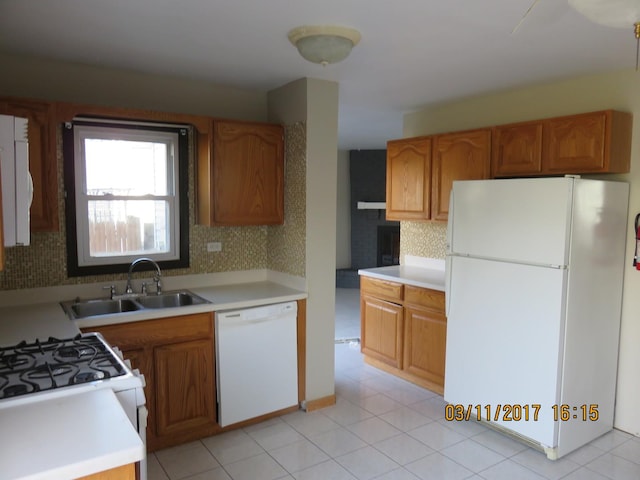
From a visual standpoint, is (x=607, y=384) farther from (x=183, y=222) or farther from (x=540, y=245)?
(x=183, y=222)

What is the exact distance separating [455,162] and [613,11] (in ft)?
7.88

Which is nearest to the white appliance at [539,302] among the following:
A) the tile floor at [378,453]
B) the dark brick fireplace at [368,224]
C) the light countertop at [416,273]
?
the tile floor at [378,453]

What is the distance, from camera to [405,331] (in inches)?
154

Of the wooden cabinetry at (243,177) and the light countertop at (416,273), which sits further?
the light countertop at (416,273)

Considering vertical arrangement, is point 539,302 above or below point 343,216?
below

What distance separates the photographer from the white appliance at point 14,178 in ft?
5.32

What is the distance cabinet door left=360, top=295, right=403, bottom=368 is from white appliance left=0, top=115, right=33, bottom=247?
289 cm

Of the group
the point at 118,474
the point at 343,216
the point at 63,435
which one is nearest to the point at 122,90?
the point at 63,435

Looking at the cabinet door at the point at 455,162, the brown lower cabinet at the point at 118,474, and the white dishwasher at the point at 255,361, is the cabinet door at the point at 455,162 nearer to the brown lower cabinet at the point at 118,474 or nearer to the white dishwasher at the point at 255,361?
the white dishwasher at the point at 255,361

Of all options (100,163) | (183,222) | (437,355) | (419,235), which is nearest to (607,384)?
(437,355)

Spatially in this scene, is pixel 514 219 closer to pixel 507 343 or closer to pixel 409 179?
pixel 507 343

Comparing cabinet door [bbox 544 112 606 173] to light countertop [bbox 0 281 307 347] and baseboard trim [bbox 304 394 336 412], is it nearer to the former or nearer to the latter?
light countertop [bbox 0 281 307 347]

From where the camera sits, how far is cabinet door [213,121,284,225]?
10.7 feet

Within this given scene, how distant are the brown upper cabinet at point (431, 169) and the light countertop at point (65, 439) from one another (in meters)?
3.00
